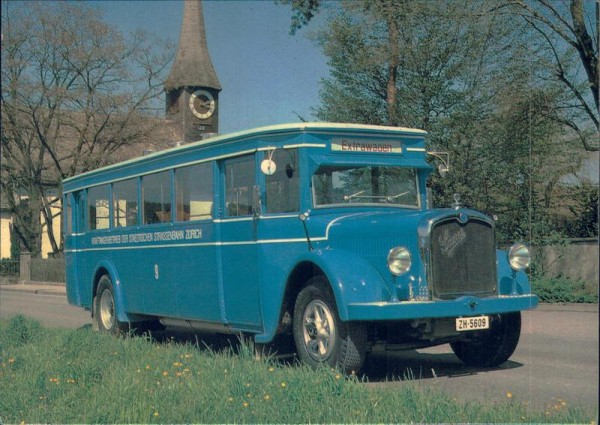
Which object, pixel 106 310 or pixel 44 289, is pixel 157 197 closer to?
pixel 106 310

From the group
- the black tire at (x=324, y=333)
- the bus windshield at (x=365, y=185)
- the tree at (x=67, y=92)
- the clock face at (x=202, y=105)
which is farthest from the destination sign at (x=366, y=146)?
the clock face at (x=202, y=105)

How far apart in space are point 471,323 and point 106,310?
7.13 meters

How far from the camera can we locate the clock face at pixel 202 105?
174 ft

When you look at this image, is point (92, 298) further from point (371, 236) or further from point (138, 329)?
point (371, 236)

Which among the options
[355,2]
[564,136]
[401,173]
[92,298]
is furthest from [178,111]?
[401,173]

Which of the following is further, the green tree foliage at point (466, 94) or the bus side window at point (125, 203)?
the green tree foliage at point (466, 94)

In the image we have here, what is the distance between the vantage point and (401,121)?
73.7 feet

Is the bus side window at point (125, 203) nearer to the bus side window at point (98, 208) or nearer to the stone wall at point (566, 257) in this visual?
the bus side window at point (98, 208)

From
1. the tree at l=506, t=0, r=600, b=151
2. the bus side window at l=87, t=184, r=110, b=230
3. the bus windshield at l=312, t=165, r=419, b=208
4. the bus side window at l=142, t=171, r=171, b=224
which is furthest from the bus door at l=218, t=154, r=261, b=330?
the tree at l=506, t=0, r=600, b=151

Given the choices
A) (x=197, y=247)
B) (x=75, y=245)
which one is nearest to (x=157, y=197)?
(x=197, y=247)

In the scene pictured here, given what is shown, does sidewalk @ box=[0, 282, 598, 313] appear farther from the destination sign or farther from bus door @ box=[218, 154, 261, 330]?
bus door @ box=[218, 154, 261, 330]

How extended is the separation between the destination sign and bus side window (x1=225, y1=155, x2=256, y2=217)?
0.99m

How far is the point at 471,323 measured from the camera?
8109mm

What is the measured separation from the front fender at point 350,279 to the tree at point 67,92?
1098 inches
